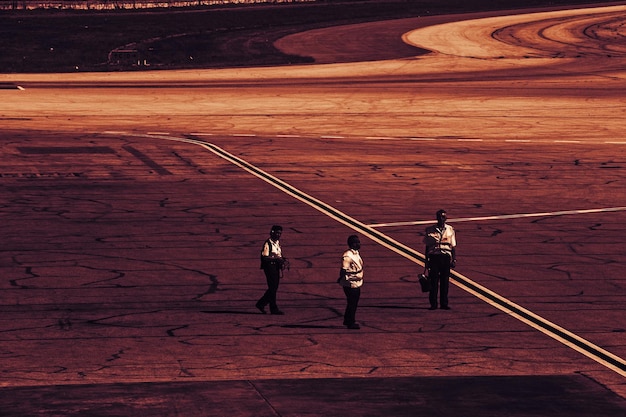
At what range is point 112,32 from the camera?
84375 mm

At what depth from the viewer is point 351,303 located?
2303 cm

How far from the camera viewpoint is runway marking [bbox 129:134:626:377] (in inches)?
850

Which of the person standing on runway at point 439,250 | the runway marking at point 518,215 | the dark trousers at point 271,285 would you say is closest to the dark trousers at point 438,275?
the person standing on runway at point 439,250

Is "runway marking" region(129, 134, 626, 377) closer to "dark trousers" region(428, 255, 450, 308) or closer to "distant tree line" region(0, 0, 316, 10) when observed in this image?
"dark trousers" region(428, 255, 450, 308)

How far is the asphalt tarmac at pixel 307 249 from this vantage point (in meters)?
19.4

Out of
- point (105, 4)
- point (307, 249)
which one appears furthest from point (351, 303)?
point (105, 4)

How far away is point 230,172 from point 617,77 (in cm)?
3572

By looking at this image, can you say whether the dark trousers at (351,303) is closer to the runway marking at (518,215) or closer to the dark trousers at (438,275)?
the dark trousers at (438,275)

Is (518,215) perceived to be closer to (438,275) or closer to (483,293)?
(483,293)

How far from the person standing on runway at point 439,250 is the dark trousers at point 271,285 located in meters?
2.83

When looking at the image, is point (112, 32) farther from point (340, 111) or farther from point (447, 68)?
point (340, 111)

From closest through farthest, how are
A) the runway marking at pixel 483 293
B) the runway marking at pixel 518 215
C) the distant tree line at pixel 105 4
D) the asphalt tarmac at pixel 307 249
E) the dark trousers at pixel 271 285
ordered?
the asphalt tarmac at pixel 307 249 → the runway marking at pixel 483 293 → the dark trousers at pixel 271 285 → the runway marking at pixel 518 215 → the distant tree line at pixel 105 4

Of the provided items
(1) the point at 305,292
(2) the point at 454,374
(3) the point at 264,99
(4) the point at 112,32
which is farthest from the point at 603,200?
(4) the point at 112,32

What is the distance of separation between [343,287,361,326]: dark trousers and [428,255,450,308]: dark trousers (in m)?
2.04
